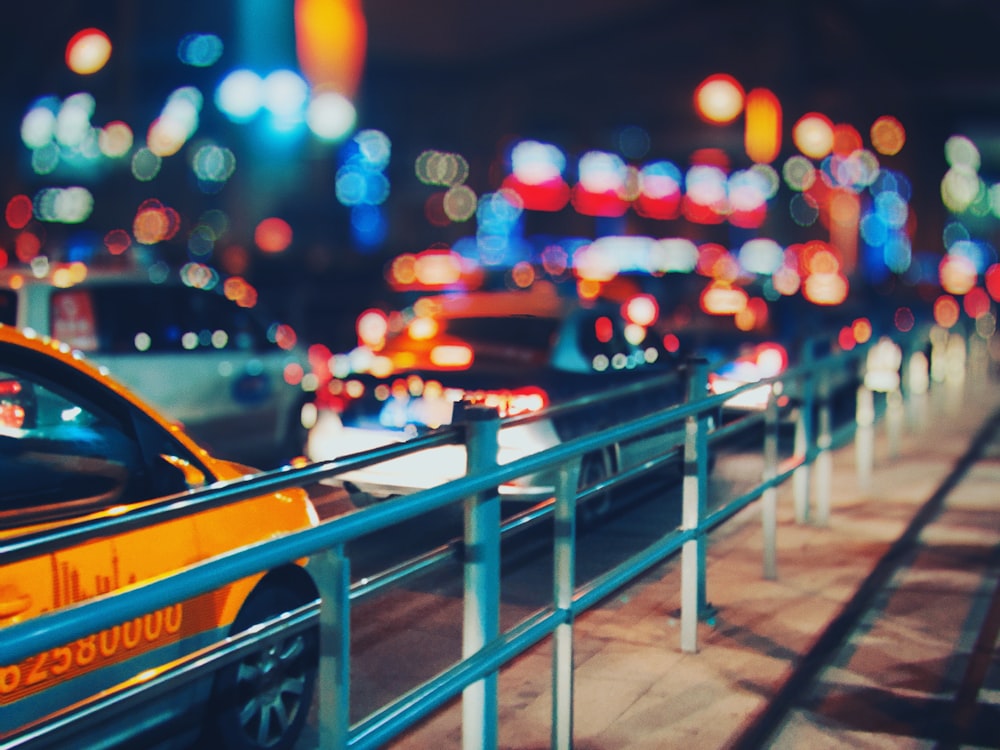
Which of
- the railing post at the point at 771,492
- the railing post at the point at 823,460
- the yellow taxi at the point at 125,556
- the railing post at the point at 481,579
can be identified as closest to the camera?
the yellow taxi at the point at 125,556

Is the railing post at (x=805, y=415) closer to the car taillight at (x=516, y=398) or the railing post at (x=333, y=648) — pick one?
the car taillight at (x=516, y=398)

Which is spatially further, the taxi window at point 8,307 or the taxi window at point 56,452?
the taxi window at point 8,307

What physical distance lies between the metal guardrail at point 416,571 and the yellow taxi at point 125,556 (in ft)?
1.98

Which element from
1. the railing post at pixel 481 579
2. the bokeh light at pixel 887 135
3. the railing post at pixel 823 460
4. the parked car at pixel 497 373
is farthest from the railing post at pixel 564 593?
the bokeh light at pixel 887 135

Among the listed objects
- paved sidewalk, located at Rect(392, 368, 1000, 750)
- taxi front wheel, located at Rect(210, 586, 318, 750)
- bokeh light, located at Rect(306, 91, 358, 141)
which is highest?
bokeh light, located at Rect(306, 91, 358, 141)

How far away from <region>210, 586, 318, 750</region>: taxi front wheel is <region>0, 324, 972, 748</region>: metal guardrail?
2.38ft

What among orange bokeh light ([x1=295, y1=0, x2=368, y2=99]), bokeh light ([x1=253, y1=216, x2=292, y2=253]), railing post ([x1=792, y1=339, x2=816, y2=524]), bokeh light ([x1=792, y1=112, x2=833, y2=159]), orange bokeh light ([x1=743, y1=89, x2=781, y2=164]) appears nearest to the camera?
railing post ([x1=792, y1=339, x2=816, y2=524])

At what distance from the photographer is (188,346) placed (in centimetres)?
934

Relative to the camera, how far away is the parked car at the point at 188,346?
8586 mm

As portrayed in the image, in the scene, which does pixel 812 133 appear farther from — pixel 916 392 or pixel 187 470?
pixel 187 470

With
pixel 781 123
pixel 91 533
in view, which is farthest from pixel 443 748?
→ pixel 781 123

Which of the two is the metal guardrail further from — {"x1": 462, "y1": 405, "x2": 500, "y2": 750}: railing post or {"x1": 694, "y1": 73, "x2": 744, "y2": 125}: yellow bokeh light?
{"x1": 694, "y1": 73, "x2": 744, "y2": 125}: yellow bokeh light

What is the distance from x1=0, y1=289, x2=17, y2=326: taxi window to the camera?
8359 millimetres

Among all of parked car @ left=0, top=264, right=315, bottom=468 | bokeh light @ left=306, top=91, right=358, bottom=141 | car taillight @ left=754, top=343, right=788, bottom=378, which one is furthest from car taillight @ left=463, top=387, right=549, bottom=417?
bokeh light @ left=306, top=91, right=358, bottom=141
